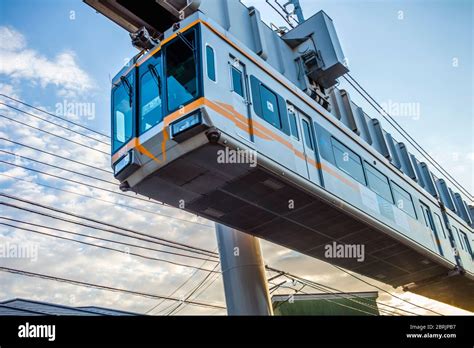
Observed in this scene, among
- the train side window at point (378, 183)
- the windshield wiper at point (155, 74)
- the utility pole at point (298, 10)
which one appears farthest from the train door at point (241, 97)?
the utility pole at point (298, 10)

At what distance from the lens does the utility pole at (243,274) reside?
10.9m

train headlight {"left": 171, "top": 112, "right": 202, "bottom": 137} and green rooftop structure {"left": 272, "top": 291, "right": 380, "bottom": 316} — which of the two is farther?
green rooftop structure {"left": 272, "top": 291, "right": 380, "bottom": 316}

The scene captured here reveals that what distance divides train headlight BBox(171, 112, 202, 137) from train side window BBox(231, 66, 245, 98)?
3.98 ft

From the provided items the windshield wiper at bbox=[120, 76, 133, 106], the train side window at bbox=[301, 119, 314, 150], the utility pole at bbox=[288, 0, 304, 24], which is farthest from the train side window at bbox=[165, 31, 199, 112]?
the utility pole at bbox=[288, 0, 304, 24]

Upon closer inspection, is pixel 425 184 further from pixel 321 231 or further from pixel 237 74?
pixel 237 74

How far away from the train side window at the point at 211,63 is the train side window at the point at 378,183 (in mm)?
6130

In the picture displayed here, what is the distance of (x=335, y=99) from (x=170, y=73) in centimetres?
683

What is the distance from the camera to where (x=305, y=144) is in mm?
9617

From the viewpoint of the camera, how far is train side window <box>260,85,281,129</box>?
8688 mm

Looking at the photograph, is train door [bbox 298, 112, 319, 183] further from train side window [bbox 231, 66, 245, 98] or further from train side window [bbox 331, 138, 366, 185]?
train side window [bbox 231, 66, 245, 98]

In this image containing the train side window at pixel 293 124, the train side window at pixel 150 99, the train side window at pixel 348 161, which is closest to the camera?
the train side window at pixel 150 99

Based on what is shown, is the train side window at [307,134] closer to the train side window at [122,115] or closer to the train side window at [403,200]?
the train side window at [122,115]

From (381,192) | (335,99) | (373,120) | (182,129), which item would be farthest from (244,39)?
(373,120)

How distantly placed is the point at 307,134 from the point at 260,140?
7.22ft
